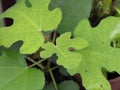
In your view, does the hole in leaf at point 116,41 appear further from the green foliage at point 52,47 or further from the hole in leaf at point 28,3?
the hole in leaf at point 28,3

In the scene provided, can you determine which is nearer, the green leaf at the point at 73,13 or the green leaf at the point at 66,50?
the green leaf at the point at 66,50

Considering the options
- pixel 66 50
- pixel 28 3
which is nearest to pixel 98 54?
pixel 66 50

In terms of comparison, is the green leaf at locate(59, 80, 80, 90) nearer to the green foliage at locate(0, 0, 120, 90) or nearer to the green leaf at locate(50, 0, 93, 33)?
the green foliage at locate(0, 0, 120, 90)

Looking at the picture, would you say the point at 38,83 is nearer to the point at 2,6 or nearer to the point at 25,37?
the point at 25,37

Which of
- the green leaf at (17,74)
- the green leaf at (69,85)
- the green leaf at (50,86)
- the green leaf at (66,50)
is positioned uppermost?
the green leaf at (66,50)

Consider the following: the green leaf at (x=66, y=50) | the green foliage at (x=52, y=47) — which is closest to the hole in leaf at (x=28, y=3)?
the green foliage at (x=52, y=47)

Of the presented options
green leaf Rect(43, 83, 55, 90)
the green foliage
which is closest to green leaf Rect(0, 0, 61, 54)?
the green foliage
